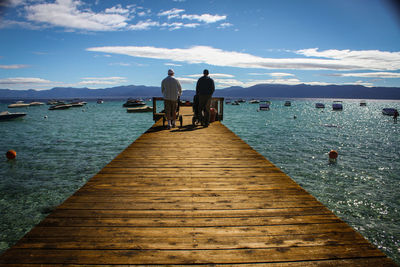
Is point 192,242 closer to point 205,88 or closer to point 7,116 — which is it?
point 205,88

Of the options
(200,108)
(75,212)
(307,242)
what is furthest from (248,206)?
(200,108)

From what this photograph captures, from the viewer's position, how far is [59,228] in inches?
105

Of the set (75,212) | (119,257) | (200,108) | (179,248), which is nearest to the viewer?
(119,257)

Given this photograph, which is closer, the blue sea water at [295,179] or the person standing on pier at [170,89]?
the blue sea water at [295,179]

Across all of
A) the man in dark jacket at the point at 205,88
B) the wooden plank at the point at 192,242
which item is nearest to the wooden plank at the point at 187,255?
the wooden plank at the point at 192,242

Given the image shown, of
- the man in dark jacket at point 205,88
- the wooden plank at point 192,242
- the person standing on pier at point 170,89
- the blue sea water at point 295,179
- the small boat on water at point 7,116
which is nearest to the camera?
the wooden plank at point 192,242

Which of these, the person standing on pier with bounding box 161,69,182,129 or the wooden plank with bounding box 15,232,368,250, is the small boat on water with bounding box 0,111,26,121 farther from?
the wooden plank with bounding box 15,232,368,250

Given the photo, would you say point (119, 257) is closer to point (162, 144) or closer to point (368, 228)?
point (162, 144)

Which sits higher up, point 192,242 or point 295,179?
point 192,242

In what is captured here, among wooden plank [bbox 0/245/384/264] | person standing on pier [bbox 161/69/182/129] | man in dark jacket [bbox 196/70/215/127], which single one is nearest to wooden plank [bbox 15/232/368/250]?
wooden plank [bbox 0/245/384/264]

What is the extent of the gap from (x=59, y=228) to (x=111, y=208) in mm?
660

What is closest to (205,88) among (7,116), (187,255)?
(187,255)

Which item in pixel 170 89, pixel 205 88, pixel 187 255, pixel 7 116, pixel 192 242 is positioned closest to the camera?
pixel 187 255

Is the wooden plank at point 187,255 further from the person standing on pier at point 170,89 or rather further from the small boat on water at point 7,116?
the small boat on water at point 7,116
